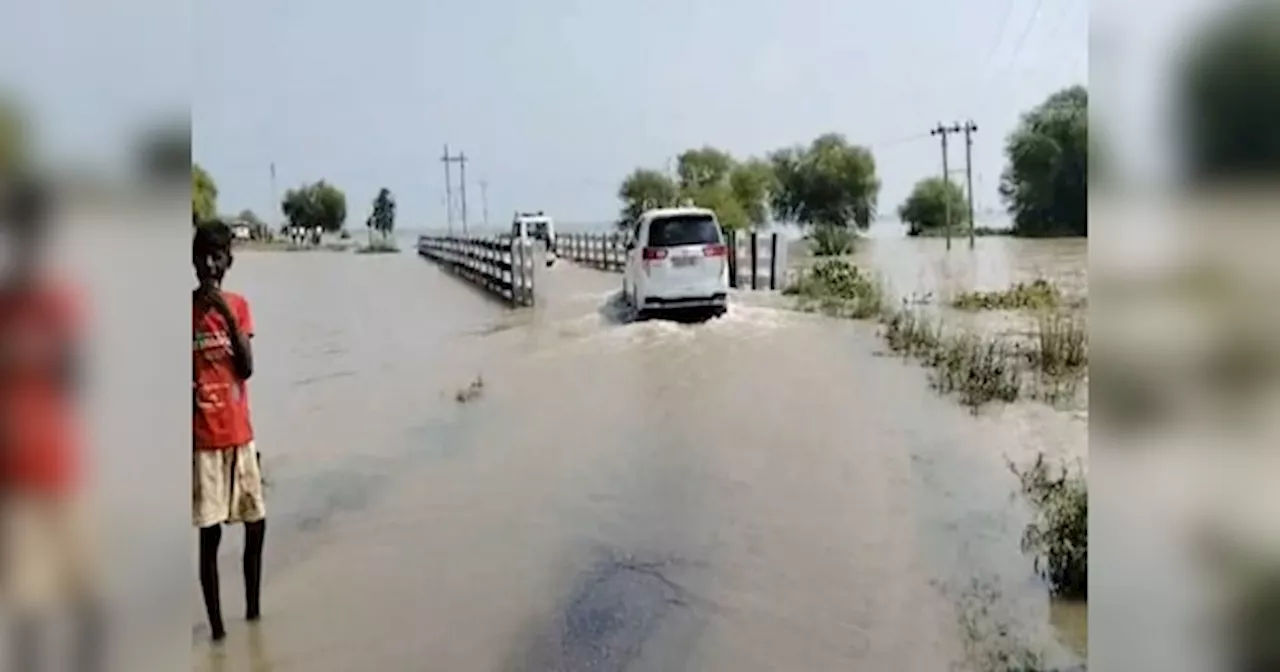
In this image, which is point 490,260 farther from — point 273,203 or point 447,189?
point 273,203

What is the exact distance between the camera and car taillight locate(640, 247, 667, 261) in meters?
2.51

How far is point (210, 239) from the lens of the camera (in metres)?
2.10

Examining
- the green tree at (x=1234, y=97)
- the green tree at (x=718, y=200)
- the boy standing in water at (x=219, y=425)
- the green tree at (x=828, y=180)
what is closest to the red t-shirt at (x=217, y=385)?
the boy standing in water at (x=219, y=425)

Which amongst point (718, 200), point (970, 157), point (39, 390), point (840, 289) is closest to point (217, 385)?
point (39, 390)

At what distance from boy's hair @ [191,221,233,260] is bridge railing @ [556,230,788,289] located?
0.67 metres

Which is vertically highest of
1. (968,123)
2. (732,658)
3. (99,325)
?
(968,123)

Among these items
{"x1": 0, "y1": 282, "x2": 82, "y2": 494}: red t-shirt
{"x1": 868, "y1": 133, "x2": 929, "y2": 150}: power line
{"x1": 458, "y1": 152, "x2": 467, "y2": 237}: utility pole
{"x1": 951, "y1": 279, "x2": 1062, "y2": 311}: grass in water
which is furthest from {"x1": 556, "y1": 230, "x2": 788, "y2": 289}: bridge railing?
{"x1": 0, "y1": 282, "x2": 82, "y2": 494}: red t-shirt

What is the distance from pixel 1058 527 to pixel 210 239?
1.70 metres

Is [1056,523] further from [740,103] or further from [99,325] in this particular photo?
[99,325]

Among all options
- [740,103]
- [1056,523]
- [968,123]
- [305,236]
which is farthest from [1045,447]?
[305,236]

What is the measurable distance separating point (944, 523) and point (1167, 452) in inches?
18.9

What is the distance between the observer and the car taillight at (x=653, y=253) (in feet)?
8.24

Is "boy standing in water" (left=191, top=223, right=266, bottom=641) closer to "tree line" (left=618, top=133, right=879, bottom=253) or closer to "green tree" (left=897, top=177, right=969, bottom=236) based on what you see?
"tree line" (left=618, top=133, right=879, bottom=253)

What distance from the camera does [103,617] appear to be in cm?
182
